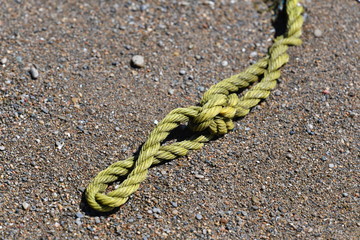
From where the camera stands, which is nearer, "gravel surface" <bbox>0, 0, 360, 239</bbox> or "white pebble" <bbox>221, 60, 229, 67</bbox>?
"gravel surface" <bbox>0, 0, 360, 239</bbox>

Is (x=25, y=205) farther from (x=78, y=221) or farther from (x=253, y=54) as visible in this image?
(x=253, y=54)

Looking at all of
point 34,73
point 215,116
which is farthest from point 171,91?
point 34,73

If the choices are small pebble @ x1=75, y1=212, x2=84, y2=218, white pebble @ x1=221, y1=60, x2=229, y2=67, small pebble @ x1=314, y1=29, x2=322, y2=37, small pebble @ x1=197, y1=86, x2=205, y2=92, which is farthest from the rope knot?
small pebble @ x1=314, y1=29, x2=322, y2=37

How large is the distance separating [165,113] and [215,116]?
334 mm

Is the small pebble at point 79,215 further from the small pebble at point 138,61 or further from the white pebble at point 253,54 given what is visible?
the white pebble at point 253,54

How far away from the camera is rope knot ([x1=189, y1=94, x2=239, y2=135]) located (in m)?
2.94

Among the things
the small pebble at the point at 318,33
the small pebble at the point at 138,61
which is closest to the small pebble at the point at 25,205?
the small pebble at the point at 138,61

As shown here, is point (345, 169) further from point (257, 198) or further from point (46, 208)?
point (46, 208)

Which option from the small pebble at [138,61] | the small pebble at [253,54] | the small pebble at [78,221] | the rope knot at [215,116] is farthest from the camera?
the small pebble at [253,54]

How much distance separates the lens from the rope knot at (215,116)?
294cm

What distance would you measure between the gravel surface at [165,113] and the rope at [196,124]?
66 mm

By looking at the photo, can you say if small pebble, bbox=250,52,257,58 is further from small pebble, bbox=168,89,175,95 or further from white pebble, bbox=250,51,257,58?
small pebble, bbox=168,89,175,95

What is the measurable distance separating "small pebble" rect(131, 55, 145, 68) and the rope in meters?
0.49

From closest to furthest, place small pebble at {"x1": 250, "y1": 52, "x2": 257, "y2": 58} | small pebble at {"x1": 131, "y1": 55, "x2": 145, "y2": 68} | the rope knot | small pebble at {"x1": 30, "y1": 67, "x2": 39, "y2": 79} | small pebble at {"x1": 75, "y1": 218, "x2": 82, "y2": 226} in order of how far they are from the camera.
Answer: small pebble at {"x1": 75, "y1": 218, "x2": 82, "y2": 226} < the rope knot < small pebble at {"x1": 30, "y1": 67, "x2": 39, "y2": 79} < small pebble at {"x1": 131, "y1": 55, "x2": 145, "y2": 68} < small pebble at {"x1": 250, "y1": 52, "x2": 257, "y2": 58}
